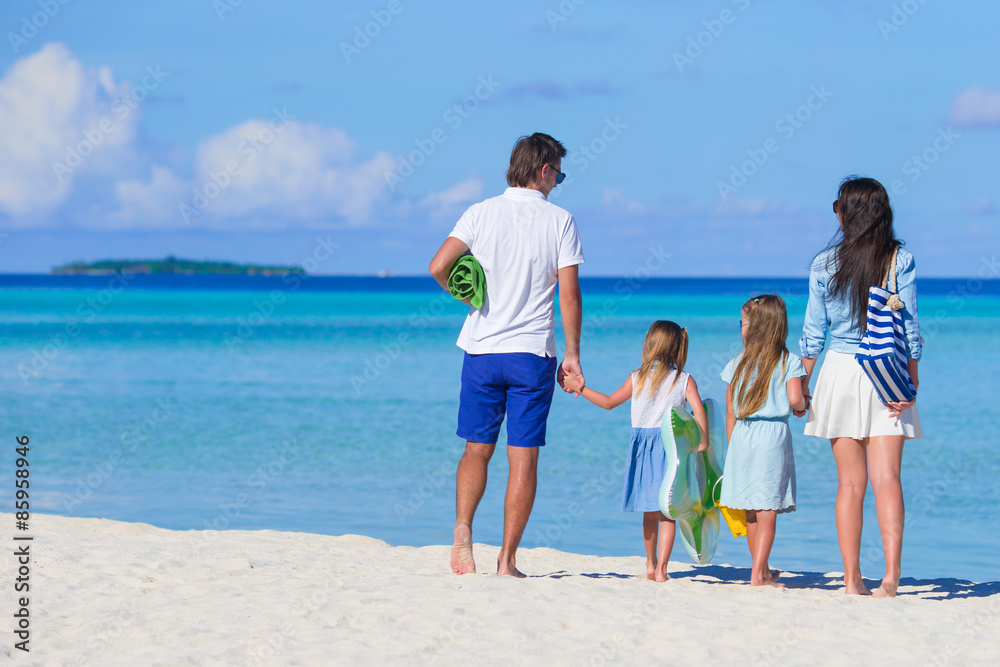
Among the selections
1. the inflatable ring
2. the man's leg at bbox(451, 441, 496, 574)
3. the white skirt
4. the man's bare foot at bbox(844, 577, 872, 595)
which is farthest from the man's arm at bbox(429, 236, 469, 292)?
the man's bare foot at bbox(844, 577, 872, 595)

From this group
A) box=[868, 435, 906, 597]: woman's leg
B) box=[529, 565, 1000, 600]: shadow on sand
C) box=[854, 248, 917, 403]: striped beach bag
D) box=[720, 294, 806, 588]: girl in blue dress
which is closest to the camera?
box=[854, 248, 917, 403]: striped beach bag

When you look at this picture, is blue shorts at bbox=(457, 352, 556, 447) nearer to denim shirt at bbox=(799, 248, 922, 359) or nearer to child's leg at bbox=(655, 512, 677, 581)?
child's leg at bbox=(655, 512, 677, 581)

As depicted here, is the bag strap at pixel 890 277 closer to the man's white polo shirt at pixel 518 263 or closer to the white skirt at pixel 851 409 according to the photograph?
the white skirt at pixel 851 409

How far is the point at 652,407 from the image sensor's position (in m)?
4.84

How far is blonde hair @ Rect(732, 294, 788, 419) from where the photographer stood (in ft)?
15.2

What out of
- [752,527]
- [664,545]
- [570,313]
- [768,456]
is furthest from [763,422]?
[570,313]

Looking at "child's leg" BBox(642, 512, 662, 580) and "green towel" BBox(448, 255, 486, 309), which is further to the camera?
"child's leg" BBox(642, 512, 662, 580)

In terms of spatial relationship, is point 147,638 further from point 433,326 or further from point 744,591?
point 433,326

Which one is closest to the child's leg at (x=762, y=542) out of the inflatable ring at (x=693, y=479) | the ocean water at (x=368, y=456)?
the inflatable ring at (x=693, y=479)

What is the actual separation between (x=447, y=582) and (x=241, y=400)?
38.2 ft

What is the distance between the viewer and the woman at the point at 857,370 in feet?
14.1

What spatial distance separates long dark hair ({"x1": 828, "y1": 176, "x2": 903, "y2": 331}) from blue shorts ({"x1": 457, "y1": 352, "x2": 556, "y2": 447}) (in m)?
1.40

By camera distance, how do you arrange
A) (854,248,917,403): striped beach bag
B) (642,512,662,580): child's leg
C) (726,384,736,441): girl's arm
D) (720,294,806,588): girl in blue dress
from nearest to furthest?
1. (854,248,917,403): striped beach bag
2. (720,294,806,588): girl in blue dress
3. (726,384,736,441): girl's arm
4. (642,512,662,580): child's leg

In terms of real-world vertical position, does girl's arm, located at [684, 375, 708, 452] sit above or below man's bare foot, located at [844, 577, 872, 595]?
above
